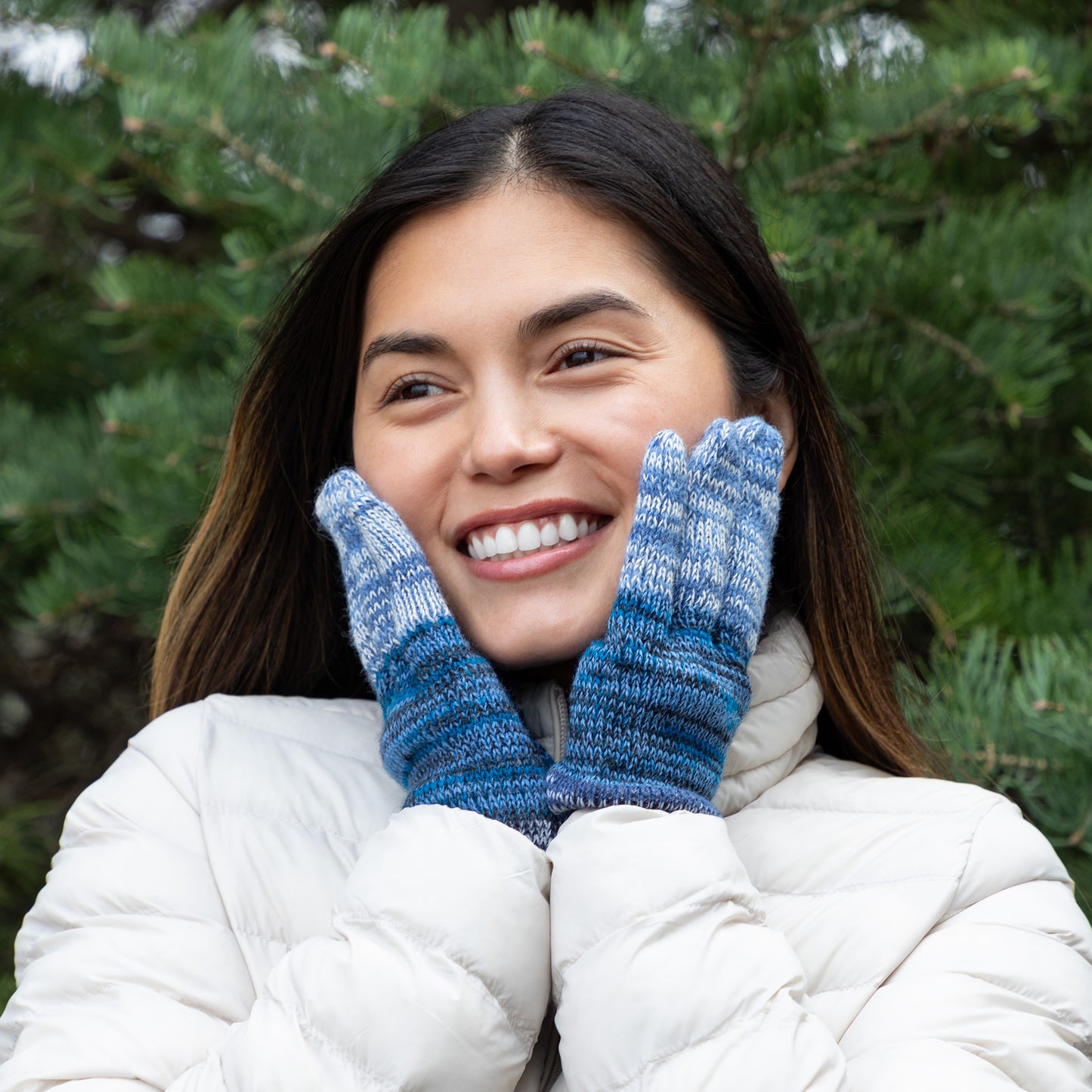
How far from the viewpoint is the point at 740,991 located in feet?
3.48

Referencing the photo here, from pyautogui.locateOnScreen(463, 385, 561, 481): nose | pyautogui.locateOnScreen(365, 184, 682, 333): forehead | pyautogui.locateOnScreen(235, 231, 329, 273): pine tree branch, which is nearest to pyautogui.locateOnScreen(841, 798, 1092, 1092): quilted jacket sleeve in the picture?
pyautogui.locateOnScreen(463, 385, 561, 481): nose

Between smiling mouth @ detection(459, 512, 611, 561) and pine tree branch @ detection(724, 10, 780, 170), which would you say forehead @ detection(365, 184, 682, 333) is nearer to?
smiling mouth @ detection(459, 512, 611, 561)

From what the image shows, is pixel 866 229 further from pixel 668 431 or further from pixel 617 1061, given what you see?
pixel 617 1061

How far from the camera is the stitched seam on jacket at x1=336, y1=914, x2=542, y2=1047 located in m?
1.09

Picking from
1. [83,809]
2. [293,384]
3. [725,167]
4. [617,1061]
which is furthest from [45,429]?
[617,1061]

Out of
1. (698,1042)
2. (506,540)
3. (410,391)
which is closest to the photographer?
(698,1042)

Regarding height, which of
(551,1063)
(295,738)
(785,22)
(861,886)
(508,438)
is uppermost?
(785,22)

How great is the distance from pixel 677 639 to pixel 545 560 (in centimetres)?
18

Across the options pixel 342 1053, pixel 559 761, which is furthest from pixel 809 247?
pixel 342 1053

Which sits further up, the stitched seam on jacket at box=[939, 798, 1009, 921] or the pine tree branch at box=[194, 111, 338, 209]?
the pine tree branch at box=[194, 111, 338, 209]

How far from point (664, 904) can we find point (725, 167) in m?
1.15

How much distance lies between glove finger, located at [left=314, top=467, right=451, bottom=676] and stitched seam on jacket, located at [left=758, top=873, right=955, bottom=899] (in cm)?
48

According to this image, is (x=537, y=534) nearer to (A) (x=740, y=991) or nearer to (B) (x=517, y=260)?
(B) (x=517, y=260)

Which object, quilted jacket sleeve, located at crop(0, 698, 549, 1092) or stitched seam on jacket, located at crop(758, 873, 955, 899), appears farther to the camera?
stitched seam on jacket, located at crop(758, 873, 955, 899)
